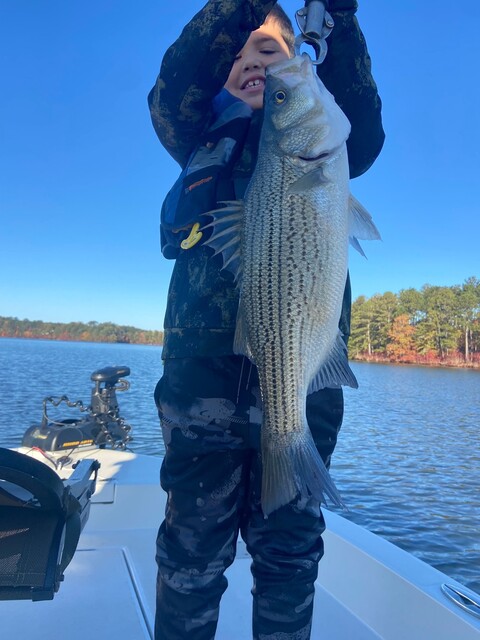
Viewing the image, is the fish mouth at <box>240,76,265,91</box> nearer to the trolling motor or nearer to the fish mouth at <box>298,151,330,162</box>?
the fish mouth at <box>298,151,330,162</box>

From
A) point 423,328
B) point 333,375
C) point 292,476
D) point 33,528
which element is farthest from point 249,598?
point 423,328

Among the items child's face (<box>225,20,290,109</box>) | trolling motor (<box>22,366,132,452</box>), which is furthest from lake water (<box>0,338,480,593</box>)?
child's face (<box>225,20,290,109</box>)

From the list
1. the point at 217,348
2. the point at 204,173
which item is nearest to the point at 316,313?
the point at 217,348

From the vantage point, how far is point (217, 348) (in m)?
2.18

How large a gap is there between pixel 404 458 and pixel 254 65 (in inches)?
522

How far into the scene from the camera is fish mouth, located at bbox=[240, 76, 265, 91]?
2725mm

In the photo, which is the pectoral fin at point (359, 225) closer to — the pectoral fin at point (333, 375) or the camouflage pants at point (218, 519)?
the pectoral fin at point (333, 375)

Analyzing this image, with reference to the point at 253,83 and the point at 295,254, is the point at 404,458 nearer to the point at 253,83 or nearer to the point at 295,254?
the point at 253,83

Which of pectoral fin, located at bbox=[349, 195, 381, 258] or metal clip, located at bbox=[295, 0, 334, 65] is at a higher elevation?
metal clip, located at bbox=[295, 0, 334, 65]

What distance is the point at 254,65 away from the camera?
8.94 feet

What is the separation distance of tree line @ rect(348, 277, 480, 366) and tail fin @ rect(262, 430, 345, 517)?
6901cm

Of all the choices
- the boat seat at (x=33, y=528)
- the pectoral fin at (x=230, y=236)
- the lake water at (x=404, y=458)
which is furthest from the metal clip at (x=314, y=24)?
the lake water at (x=404, y=458)

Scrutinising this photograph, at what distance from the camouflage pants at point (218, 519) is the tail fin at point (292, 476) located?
0.75 ft

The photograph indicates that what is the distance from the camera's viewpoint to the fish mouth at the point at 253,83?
2.72 m
